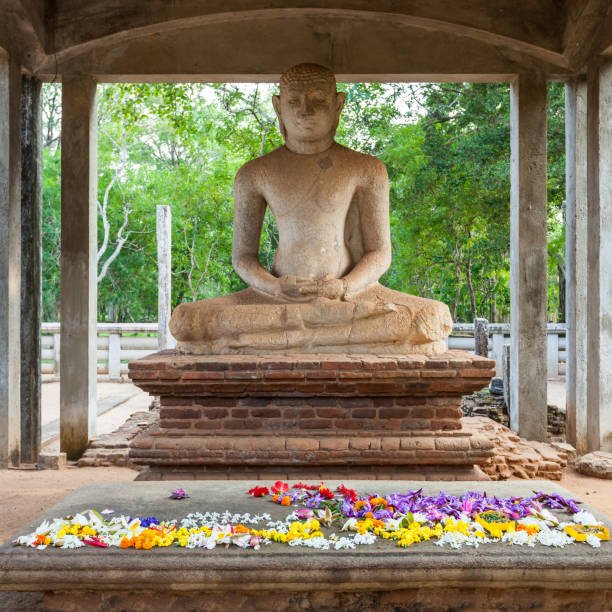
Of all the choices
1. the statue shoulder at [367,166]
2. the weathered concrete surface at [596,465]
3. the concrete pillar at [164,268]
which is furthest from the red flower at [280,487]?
the concrete pillar at [164,268]

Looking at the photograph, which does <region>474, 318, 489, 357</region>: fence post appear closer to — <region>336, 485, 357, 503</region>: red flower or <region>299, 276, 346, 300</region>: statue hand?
<region>299, 276, 346, 300</region>: statue hand

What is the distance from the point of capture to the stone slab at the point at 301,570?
2.71 m

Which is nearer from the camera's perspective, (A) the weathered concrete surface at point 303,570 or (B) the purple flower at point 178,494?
(A) the weathered concrete surface at point 303,570

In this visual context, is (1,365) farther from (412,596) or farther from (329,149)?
(412,596)

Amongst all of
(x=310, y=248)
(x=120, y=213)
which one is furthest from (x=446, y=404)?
(x=120, y=213)

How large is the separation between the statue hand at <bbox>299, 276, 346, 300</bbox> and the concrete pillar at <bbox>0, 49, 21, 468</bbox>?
269 cm

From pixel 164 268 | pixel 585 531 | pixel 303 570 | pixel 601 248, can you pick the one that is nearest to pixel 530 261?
pixel 601 248

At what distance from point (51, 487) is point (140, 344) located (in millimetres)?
9446

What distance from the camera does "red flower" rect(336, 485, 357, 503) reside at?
3532mm

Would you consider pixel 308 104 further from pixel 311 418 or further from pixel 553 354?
pixel 553 354

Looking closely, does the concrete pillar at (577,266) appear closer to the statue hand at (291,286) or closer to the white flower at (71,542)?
the statue hand at (291,286)

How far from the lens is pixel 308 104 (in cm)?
570

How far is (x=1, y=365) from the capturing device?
20.9ft

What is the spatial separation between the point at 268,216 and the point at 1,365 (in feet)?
34.2
